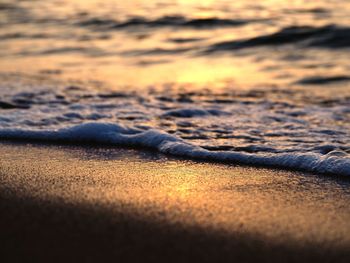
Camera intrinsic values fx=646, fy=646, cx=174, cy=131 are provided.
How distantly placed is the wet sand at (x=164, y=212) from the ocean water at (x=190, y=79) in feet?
1.30

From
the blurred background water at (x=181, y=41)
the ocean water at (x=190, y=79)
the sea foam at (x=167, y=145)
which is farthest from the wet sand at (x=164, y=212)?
the blurred background water at (x=181, y=41)

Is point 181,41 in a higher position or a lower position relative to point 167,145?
higher

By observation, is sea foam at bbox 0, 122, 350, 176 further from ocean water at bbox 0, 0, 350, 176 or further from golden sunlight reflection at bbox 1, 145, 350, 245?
golden sunlight reflection at bbox 1, 145, 350, 245

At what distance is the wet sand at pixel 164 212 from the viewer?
8.06ft

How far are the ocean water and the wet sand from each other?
40cm

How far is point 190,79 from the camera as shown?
688cm

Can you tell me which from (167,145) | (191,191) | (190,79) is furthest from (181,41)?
(191,191)

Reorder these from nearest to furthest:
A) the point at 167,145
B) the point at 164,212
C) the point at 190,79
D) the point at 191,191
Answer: the point at 164,212
the point at 191,191
the point at 167,145
the point at 190,79

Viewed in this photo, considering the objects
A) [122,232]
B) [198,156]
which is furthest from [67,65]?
[122,232]

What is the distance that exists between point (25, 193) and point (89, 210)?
402 mm

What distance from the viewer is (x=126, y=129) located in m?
4.49

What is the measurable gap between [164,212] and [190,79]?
413cm

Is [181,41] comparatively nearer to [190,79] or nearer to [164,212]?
[190,79]

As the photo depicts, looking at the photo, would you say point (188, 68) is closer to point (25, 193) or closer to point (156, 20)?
point (156, 20)
